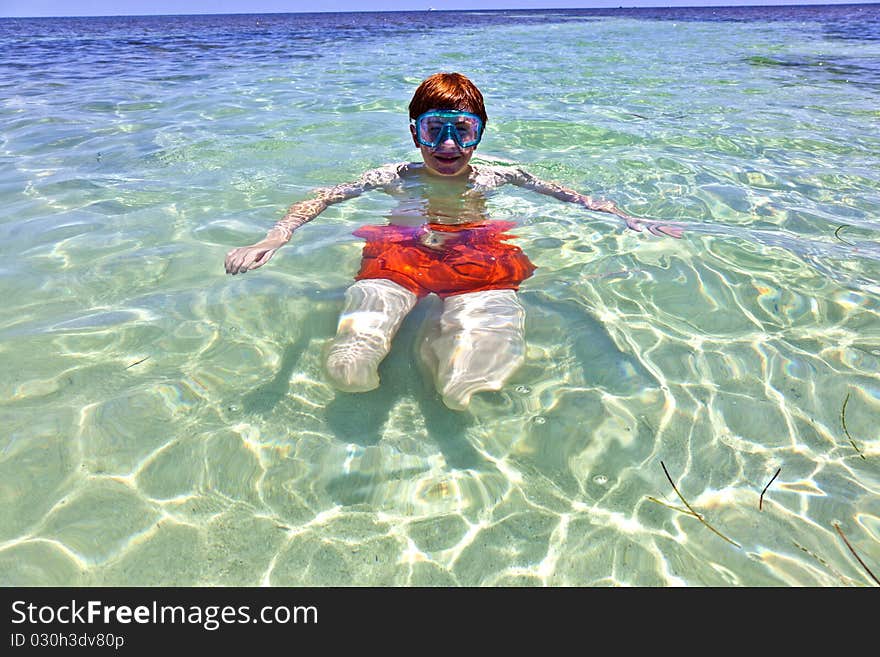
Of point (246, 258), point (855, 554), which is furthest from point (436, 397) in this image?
point (855, 554)

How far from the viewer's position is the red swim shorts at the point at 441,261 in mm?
2938

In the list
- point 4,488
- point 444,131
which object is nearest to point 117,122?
point 444,131

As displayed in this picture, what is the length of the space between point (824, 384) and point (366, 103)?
8.00 meters

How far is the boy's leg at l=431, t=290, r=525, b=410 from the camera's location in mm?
2387

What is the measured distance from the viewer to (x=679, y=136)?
253 inches

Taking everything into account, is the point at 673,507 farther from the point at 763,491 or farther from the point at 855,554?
the point at 855,554

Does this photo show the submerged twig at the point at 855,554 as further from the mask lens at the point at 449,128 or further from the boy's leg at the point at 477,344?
the mask lens at the point at 449,128

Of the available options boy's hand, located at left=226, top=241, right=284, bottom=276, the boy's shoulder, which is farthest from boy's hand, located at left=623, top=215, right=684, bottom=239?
boy's hand, located at left=226, top=241, right=284, bottom=276

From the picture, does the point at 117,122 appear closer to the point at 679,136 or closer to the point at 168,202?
the point at 168,202

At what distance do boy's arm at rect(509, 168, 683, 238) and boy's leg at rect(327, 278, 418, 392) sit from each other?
5.40ft

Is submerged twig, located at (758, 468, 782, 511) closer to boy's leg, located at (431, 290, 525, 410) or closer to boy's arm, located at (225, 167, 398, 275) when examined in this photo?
boy's leg, located at (431, 290, 525, 410)

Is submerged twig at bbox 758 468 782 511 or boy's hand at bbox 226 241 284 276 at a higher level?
boy's hand at bbox 226 241 284 276

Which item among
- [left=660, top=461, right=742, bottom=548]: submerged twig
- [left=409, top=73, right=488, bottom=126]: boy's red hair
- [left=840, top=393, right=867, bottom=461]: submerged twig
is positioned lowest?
[left=660, top=461, right=742, bottom=548]: submerged twig

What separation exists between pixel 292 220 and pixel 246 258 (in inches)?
26.8
